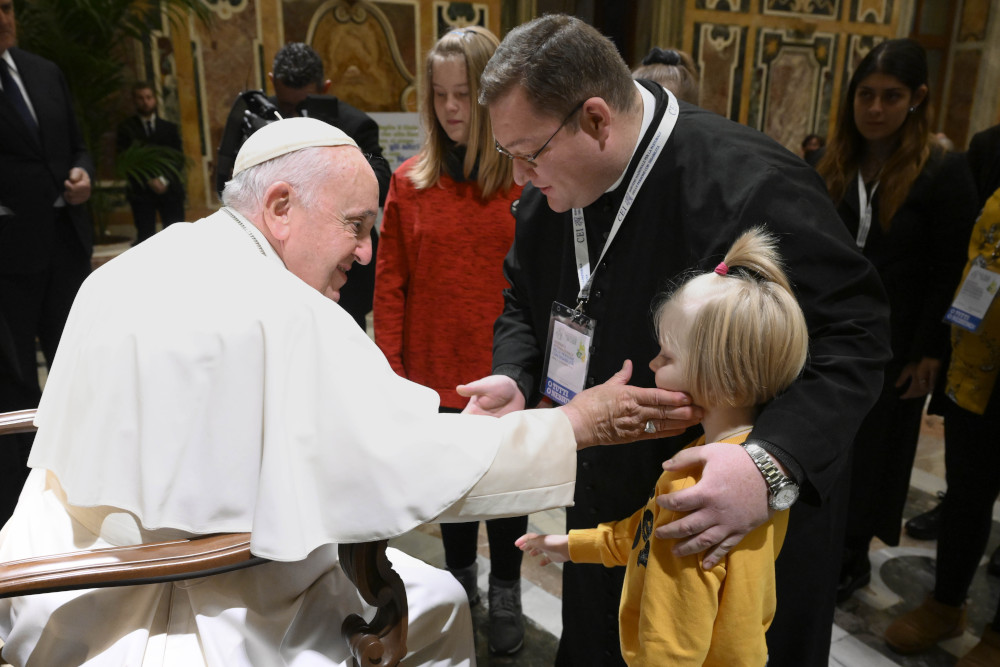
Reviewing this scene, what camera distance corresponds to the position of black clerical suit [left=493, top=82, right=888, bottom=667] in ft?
4.91

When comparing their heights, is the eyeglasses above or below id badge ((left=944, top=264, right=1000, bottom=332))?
above

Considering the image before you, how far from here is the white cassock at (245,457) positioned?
150 cm

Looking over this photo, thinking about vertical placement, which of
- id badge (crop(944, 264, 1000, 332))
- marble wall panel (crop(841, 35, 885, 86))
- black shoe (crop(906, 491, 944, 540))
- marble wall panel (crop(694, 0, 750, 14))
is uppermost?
marble wall panel (crop(694, 0, 750, 14))

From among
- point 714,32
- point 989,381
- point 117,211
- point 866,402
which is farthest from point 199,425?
point 714,32

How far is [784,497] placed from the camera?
54.5 inches

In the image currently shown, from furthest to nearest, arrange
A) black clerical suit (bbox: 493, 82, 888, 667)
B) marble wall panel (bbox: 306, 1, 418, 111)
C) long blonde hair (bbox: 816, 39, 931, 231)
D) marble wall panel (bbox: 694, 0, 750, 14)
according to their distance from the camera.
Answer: marble wall panel (bbox: 694, 0, 750, 14) → marble wall panel (bbox: 306, 1, 418, 111) → long blonde hair (bbox: 816, 39, 931, 231) → black clerical suit (bbox: 493, 82, 888, 667)

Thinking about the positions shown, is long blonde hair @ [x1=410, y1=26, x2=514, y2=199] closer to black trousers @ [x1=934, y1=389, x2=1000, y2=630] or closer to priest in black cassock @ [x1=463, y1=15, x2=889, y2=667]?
priest in black cassock @ [x1=463, y1=15, x2=889, y2=667]

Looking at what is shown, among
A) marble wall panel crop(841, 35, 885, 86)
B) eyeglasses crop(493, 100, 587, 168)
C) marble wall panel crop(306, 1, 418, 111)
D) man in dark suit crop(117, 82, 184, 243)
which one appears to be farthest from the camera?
marble wall panel crop(841, 35, 885, 86)

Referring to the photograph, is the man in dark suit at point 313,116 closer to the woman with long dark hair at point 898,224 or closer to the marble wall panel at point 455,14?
the woman with long dark hair at point 898,224

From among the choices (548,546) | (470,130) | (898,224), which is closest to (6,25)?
(470,130)

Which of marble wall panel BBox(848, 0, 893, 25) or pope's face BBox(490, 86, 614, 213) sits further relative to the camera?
marble wall panel BBox(848, 0, 893, 25)

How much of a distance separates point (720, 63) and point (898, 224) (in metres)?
7.56

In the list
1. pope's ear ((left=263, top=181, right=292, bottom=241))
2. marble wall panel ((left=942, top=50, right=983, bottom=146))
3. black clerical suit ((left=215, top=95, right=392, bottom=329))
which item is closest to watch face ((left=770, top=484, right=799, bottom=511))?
pope's ear ((left=263, top=181, right=292, bottom=241))

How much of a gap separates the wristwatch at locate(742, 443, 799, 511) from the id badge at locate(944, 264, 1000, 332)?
170 centimetres
